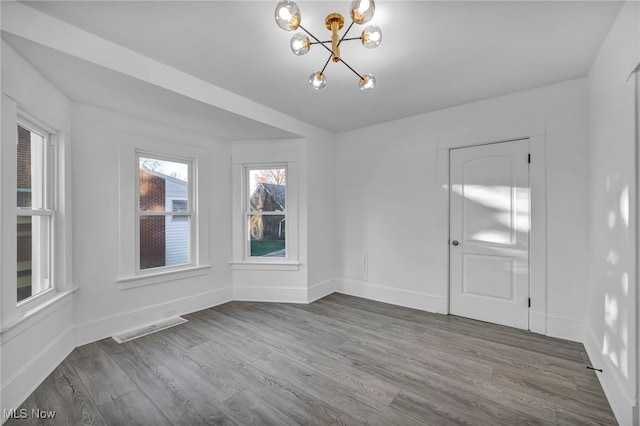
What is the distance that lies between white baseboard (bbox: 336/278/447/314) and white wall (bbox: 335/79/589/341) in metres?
0.01

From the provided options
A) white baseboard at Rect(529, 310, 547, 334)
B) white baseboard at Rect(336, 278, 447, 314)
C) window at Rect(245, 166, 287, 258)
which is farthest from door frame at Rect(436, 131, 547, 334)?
window at Rect(245, 166, 287, 258)

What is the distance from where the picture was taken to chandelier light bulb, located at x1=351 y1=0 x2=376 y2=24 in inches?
56.2

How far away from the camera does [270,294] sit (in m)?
4.04

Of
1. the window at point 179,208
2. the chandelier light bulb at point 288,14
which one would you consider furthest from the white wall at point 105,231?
the chandelier light bulb at point 288,14

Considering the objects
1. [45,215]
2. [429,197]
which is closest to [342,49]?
[429,197]

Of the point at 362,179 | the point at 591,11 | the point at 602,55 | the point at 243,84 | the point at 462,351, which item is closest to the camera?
the point at 591,11

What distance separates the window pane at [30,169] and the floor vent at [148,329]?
1443 mm

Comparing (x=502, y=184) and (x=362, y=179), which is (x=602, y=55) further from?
(x=362, y=179)

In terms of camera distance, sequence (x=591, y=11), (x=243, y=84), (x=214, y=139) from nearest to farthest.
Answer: (x=591, y=11) < (x=243, y=84) < (x=214, y=139)

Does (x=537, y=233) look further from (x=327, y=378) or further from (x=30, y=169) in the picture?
(x=30, y=169)

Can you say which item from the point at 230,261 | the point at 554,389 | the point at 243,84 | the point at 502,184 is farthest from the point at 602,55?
the point at 230,261

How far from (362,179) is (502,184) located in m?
1.80

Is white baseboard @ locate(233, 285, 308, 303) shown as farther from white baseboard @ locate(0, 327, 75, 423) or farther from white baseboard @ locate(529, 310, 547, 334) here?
white baseboard @ locate(529, 310, 547, 334)

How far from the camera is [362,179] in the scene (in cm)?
427
